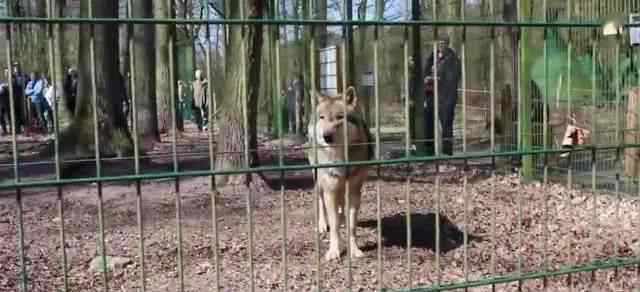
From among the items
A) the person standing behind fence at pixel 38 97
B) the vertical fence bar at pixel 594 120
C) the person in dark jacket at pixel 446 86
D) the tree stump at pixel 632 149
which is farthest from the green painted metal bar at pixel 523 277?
the person standing behind fence at pixel 38 97

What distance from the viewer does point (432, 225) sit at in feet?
25.1

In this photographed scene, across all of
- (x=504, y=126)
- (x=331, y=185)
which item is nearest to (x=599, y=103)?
(x=504, y=126)

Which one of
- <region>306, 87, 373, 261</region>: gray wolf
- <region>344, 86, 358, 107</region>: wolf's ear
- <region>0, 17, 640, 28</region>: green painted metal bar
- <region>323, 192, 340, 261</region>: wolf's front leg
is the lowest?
<region>323, 192, 340, 261</region>: wolf's front leg

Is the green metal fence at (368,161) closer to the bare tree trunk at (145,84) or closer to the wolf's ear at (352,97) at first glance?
the wolf's ear at (352,97)

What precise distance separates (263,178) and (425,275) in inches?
171

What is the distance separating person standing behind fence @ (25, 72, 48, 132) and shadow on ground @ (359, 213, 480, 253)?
1442 centimetres

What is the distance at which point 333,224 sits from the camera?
21.8ft

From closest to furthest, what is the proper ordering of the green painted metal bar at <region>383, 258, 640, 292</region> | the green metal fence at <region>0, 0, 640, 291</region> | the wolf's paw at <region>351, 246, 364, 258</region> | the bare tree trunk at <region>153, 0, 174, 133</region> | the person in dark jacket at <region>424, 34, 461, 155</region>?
the green metal fence at <region>0, 0, 640, 291</region> → the green painted metal bar at <region>383, 258, 640, 292</region> → the wolf's paw at <region>351, 246, 364, 258</region> → the person in dark jacket at <region>424, 34, 461, 155</region> → the bare tree trunk at <region>153, 0, 174, 133</region>

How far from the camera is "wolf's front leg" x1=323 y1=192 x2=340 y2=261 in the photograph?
6.57 m

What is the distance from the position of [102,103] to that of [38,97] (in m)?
10.6

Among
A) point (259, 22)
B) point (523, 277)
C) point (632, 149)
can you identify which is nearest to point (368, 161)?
point (259, 22)

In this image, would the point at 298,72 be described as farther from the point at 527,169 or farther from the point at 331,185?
the point at 331,185

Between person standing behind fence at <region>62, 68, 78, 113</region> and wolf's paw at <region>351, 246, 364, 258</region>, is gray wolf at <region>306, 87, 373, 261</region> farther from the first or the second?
person standing behind fence at <region>62, 68, 78, 113</region>

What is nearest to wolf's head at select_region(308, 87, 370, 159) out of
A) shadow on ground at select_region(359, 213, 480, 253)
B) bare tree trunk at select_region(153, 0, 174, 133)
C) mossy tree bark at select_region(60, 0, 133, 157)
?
shadow on ground at select_region(359, 213, 480, 253)
